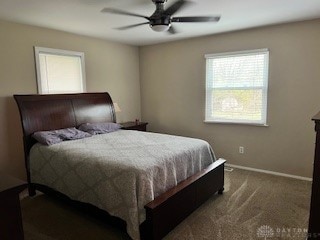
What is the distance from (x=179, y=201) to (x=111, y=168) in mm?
783

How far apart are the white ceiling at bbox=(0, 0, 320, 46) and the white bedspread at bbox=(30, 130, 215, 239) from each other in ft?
5.55

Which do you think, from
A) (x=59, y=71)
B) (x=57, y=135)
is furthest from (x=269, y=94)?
(x=59, y=71)

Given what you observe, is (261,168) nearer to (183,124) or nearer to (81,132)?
(183,124)

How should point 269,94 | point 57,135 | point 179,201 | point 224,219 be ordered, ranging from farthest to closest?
point 269,94
point 57,135
point 224,219
point 179,201

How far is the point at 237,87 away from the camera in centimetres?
407

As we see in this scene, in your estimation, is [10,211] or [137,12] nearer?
[10,211]

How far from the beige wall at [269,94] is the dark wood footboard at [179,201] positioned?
1285 mm

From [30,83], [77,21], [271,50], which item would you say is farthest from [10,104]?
[271,50]

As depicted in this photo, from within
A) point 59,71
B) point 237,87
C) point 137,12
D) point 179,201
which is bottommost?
point 179,201

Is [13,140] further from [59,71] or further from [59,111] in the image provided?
[59,71]

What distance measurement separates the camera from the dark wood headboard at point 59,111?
318 cm

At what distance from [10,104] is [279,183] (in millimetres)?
4143

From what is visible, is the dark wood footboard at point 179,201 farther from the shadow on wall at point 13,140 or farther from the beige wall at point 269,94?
the shadow on wall at point 13,140

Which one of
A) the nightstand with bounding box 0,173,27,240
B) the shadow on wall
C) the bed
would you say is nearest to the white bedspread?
the bed
